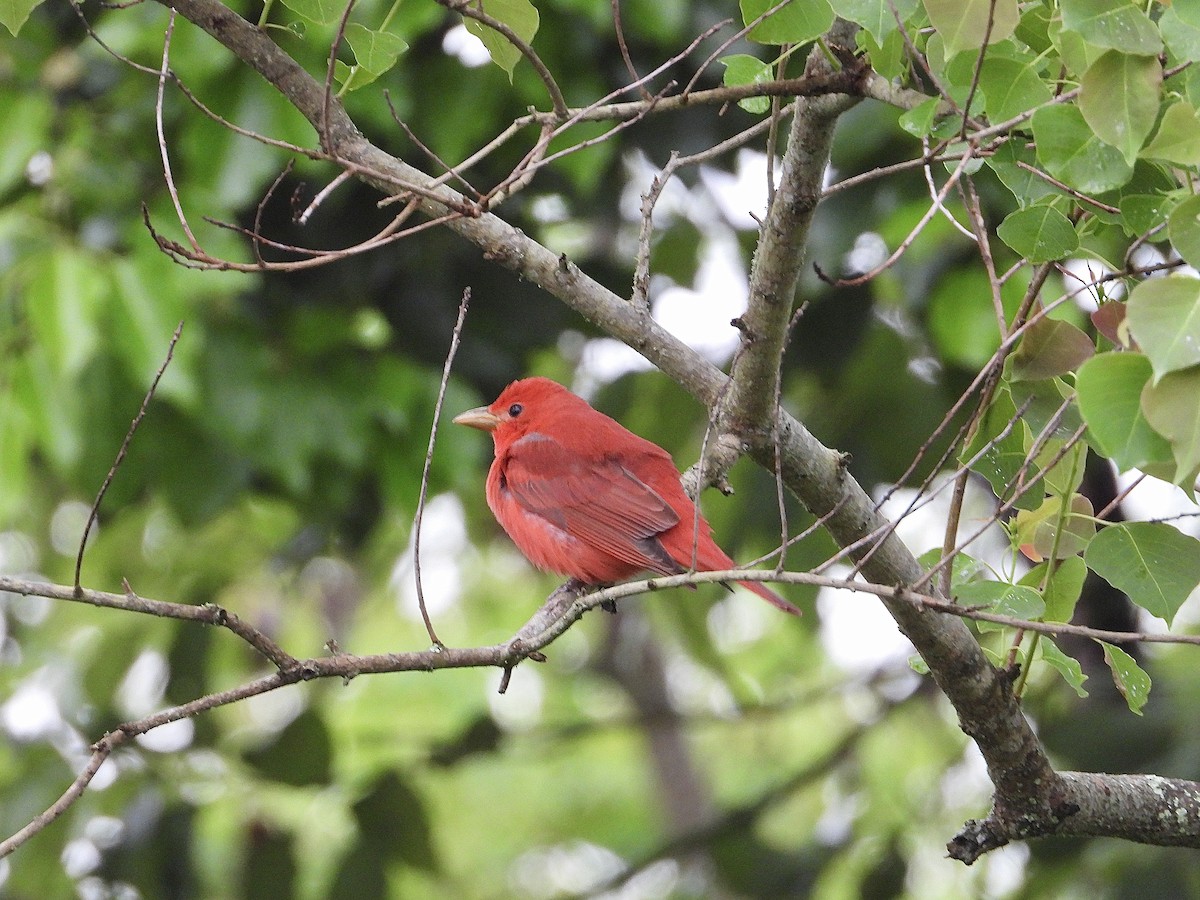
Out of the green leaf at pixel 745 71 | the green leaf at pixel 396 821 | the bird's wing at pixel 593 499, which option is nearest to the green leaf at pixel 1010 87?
the green leaf at pixel 745 71

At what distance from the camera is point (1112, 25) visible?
1.65 metres

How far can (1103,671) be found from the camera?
569 cm

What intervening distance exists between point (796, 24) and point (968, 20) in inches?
11.8

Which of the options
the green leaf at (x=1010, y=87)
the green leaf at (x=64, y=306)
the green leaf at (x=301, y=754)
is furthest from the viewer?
the green leaf at (x=301, y=754)

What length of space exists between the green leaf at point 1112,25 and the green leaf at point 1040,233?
14.5 inches

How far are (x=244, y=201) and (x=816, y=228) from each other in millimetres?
1797

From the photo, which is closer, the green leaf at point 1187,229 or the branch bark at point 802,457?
the green leaf at point 1187,229

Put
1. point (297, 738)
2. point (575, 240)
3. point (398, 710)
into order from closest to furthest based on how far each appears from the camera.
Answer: point (297, 738) < point (575, 240) < point (398, 710)

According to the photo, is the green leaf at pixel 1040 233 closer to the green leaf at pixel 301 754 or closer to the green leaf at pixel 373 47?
the green leaf at pixel 373 47

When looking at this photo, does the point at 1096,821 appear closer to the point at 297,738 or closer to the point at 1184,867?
the point at 1184,867

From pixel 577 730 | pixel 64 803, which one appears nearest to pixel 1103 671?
pixel 577 730

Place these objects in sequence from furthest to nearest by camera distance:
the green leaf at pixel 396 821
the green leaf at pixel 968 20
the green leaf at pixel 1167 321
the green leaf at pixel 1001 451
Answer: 1. the green leaf at pixel 396 821
2. the green leaf at pixel 1001 451
3. the green leaf at pixel 968 20
4. the green leaf at pixel 1167 321

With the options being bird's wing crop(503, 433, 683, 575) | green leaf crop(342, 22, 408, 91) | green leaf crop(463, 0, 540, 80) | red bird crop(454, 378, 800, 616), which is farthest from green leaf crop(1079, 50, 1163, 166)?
bird's wing crop(503, 433, 683, 575)

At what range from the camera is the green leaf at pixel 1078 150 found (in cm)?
181
